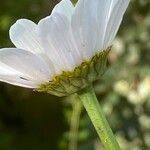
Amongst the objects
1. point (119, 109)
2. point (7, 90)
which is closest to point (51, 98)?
point (7, 90)

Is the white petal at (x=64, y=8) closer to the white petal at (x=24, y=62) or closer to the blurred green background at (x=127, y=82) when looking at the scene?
the white petal at (x=24, y=62)

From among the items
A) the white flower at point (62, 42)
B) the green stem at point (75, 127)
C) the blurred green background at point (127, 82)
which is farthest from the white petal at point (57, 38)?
the green stem at point (75, 127)

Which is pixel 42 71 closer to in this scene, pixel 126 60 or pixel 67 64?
pixel 67 64

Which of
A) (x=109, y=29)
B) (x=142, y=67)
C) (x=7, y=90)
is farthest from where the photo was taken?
(x=7, y=90)

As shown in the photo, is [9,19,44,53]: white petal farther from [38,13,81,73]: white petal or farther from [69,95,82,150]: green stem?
[69,95,82,150]: green stem

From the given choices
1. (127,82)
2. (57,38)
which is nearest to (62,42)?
(57,38)

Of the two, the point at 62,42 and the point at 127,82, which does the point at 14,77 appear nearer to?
the point at 62,42
